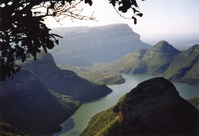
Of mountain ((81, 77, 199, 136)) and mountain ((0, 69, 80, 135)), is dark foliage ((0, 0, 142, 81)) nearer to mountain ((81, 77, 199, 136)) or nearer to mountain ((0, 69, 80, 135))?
mountain ((81, 77, 199, 136))

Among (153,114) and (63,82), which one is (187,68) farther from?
(153,114)

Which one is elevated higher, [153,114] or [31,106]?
[153,114]

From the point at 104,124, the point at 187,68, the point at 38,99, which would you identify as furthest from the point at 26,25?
the point at 187,68

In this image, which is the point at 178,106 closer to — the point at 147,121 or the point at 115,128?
the point at 147,121

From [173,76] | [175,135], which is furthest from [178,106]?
[173,76]

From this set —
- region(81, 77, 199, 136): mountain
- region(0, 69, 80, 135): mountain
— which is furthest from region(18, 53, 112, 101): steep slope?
region(81, 77, 199, 136): mountain

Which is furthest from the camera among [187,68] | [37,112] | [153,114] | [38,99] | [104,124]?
[187,68]
